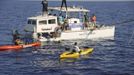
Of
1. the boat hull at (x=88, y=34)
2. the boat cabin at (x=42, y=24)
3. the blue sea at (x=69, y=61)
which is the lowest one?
the blue sea at (x=69, y=61)

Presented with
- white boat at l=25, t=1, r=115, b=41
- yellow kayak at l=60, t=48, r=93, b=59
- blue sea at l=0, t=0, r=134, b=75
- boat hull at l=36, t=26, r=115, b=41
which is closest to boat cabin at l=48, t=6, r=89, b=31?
white boat at l=25, t=1, r=115, b=41

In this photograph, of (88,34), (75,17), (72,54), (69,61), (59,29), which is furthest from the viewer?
(75,17)

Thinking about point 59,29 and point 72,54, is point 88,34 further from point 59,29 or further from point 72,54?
point 72,54

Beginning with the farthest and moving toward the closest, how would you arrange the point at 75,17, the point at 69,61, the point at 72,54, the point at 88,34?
the point at 75,17, the point at 88,34, the point at 72,54, the point at 69,61

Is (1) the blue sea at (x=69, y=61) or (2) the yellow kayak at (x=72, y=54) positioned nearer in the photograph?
(1) the blue sea at (x=69, y=61)

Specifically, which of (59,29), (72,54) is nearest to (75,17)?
(59,29)

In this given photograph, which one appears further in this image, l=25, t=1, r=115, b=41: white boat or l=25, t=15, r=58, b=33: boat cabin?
l=25, t=1, r=115, b=41: white boat

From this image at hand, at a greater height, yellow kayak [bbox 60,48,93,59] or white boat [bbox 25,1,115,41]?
white boat [bbox 25,1,115,41]

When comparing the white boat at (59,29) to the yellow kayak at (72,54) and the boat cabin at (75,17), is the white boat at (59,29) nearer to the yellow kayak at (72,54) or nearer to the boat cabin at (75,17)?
the boat cabin at (75,17)

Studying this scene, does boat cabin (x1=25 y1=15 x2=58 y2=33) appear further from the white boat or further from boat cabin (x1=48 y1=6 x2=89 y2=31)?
boat cabin (x1=48 y1=6 x2=89 y2=31)

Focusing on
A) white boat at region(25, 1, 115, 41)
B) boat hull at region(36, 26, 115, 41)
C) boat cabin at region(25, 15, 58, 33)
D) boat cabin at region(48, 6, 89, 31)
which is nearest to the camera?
boat cabin at region(25, 15, 58, 33)

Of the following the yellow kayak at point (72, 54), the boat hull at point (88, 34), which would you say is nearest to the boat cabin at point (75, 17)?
the boat hull at point (88, 34)

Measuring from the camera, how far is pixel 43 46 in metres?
52.9

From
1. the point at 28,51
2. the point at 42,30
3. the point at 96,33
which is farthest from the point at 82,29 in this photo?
the point at 28,51
